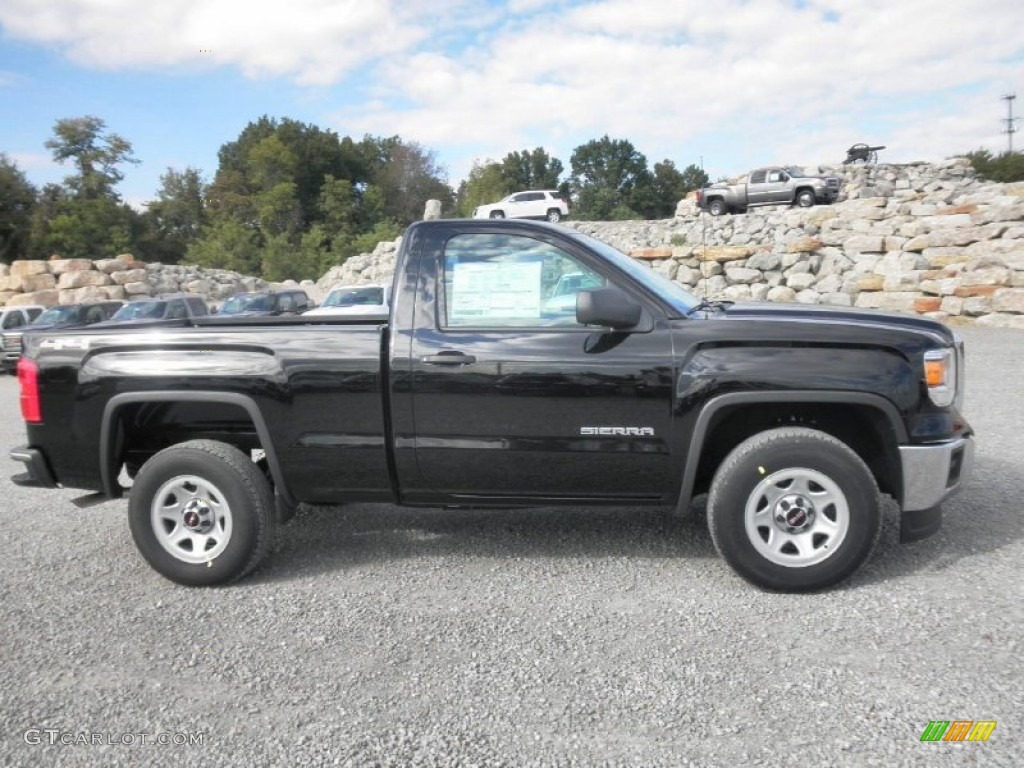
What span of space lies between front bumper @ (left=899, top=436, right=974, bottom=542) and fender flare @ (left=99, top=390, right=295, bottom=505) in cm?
324

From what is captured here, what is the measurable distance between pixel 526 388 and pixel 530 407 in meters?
0.10

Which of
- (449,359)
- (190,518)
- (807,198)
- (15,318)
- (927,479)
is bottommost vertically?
(15,318)

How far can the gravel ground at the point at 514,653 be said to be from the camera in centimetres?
287

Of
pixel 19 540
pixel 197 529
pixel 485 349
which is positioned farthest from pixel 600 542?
pixel 19 540

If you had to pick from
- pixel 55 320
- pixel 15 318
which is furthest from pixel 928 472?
pixel 15 318

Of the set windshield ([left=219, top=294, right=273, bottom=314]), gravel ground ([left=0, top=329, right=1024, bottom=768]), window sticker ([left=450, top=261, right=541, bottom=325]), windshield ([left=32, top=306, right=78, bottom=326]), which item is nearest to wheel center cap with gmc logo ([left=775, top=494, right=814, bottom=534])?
gravel ground ([left=0, top=329, right=1024, bottom=768])

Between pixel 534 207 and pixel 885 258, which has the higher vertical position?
pixel 534 207

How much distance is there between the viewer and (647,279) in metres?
4.54

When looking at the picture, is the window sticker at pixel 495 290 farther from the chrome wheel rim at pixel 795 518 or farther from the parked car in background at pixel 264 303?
the parked car in background at pixel 264 303

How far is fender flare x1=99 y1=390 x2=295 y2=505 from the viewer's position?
439 cm

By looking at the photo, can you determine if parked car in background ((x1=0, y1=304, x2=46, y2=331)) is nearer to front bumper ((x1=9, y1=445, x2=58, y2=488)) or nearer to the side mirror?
front bumper ((x1=9, y1=445, x2=58, y2=488))

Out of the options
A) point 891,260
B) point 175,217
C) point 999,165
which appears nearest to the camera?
point 891,260

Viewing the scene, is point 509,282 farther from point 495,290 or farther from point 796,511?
point 796,511

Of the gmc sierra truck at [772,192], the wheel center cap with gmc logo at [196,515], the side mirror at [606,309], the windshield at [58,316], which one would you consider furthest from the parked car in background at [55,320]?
the gmc sierra truck at [772,192]
